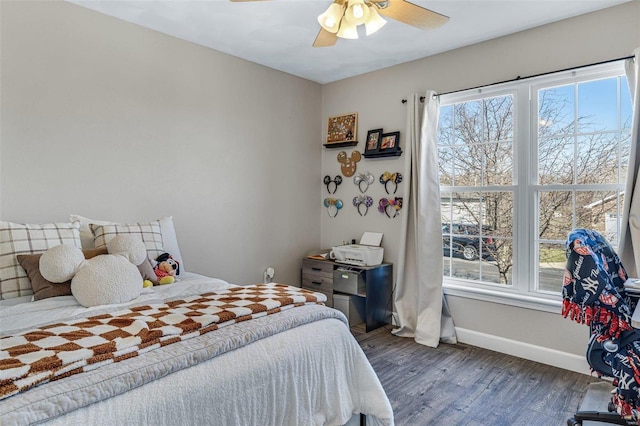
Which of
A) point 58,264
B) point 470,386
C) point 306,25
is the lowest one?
point 470,386

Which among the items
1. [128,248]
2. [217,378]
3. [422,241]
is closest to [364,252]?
[422,241]

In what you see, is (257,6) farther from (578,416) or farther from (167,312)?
(578,416)

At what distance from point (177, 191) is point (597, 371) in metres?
3.00

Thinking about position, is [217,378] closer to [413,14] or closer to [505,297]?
A: [413,14]

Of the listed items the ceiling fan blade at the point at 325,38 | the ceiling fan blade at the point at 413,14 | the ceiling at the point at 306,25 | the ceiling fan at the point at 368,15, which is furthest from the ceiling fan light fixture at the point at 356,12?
the ceiling at the point at 306,25

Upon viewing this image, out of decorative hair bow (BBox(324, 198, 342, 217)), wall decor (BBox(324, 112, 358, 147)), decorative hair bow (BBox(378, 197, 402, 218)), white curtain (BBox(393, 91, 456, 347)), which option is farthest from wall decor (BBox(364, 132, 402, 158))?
decorative hair bow (BBox(324, 198, 342, 217))

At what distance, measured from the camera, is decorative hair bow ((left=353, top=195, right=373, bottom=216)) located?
395cm

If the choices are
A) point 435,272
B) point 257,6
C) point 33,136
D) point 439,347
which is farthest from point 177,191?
point 439,347

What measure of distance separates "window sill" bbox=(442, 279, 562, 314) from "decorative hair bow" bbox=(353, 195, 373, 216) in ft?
3.52

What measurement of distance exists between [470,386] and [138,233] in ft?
7.98

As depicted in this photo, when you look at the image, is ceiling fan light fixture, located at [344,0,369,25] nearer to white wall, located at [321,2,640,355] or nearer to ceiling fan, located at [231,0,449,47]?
ceiling fan, located at [231,0,449,47]

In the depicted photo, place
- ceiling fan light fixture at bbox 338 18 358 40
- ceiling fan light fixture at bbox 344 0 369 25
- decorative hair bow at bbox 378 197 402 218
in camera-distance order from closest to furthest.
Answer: ceiling fan light fixture at bbox 344 0 369 25, ceiling fan light fixture at bbox 338 18 358 40, decorative hair bow at bbox 378 197 402 218

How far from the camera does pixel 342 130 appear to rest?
164 inches

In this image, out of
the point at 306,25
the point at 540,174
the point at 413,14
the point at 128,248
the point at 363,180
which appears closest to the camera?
the point at 413,14
